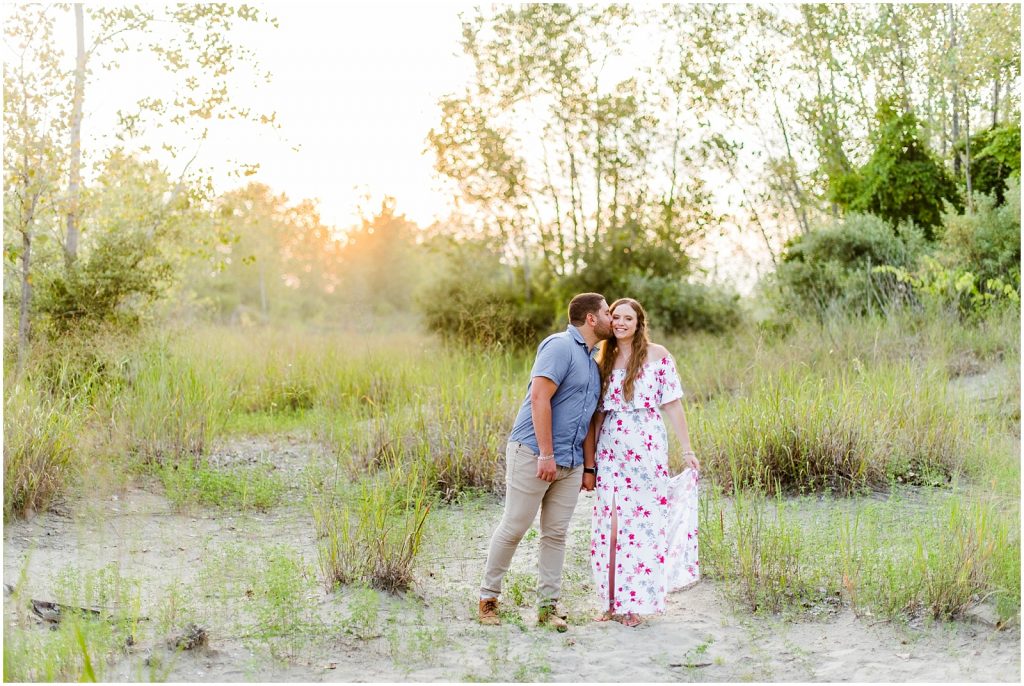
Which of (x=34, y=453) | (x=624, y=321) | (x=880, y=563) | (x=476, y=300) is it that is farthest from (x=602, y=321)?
(x=476, y=300)

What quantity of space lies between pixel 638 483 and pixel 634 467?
9 cm

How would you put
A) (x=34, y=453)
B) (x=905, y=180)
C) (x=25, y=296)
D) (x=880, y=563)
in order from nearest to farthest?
1. (x=880, y=563)
2. (x=34, y=453)
3. (x=25, y=296)
4. (x=905, y=180)

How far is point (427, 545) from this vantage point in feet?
20.3

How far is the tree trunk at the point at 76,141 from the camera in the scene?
34.1ft

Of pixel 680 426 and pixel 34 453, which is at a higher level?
pixel 680 426

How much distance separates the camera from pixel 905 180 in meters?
15.5

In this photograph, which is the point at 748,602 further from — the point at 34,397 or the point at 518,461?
the point at 34,397

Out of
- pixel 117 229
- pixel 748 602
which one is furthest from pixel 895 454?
pixel 117 229

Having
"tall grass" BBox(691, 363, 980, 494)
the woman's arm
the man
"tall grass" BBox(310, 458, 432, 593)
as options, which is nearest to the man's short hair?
the man

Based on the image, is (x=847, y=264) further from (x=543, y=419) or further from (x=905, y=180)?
(x=543, y=419)

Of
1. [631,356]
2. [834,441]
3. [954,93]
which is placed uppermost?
[954,93]

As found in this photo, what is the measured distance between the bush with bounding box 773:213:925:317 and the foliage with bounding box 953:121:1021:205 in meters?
1.32

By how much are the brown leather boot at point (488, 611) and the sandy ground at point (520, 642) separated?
2.8 inches

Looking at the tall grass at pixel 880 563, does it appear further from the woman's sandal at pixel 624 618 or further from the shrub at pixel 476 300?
the shrub at pixel 476 300
